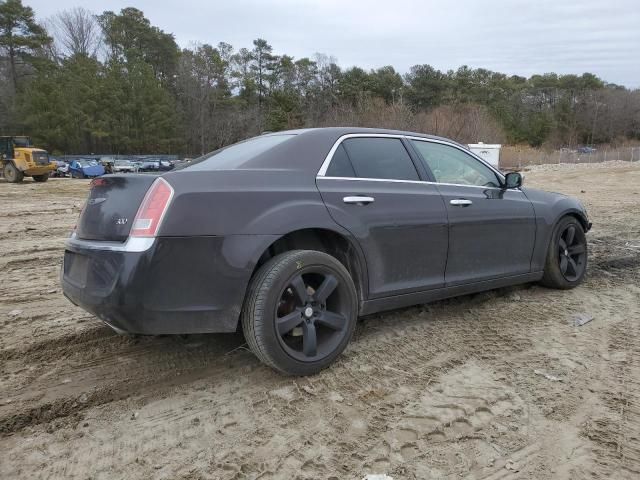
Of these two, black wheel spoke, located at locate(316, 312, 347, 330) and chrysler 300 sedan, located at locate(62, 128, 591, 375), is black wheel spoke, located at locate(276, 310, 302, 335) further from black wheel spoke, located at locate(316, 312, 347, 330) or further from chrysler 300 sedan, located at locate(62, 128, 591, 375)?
black wheel spoke, located at locate(316, 312, 347, 330)

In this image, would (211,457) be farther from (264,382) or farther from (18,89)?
(18,89)

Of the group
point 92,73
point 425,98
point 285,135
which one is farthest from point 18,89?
point 285,135

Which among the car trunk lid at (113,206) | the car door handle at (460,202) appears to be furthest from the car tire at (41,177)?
the car door handle at (460,202)

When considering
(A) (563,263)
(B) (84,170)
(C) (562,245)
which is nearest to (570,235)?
(C) (562,245)

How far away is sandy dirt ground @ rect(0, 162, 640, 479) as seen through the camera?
7.55 feet

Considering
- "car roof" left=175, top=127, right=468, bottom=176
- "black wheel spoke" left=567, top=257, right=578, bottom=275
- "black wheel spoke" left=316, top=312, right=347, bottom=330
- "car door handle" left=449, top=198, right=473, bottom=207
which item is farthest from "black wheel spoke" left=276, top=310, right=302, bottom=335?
"black wheel spoke" left=567, top=257, right=578, bottom=275

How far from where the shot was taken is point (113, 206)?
294 centimetres

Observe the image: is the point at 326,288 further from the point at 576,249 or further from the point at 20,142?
the point at 20,142

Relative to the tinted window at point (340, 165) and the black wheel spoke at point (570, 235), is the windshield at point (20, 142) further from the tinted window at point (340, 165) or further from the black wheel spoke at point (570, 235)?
the black wheel spoke at point (570, 235)

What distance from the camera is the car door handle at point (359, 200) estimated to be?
3287mm

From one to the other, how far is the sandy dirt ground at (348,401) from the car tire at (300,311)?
6.8 inches

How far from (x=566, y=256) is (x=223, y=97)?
68.3 metres

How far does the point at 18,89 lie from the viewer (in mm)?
56031

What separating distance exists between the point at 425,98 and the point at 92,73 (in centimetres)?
4393
